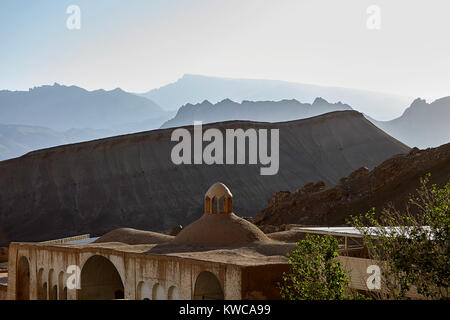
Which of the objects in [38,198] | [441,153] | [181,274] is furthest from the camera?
[38,198]

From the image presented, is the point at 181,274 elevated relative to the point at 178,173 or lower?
lower

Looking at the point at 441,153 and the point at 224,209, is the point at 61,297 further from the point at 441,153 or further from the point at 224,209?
the point at 441,153

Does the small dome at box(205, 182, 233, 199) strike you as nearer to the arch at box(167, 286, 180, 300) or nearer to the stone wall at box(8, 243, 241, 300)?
the stone wall at box(8, 243, 241, 300)

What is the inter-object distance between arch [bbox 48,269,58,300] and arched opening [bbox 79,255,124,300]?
2323 mm

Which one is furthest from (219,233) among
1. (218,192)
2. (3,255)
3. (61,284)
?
(3,255)

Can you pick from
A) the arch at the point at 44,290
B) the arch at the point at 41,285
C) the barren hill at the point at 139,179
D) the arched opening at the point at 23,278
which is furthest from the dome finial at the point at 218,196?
the barren hill at the point at 139,179

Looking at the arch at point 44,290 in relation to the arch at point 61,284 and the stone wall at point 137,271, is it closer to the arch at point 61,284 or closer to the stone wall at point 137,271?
the stone wall at point 137,271

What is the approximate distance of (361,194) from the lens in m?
53.9

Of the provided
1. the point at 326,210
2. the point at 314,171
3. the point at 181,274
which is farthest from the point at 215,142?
the point at 181,274

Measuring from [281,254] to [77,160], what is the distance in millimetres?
58778

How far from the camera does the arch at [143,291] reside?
2576cm

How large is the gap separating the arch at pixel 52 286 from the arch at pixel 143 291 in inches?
287

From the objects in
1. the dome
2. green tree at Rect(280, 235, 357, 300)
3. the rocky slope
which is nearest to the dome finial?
the dome
